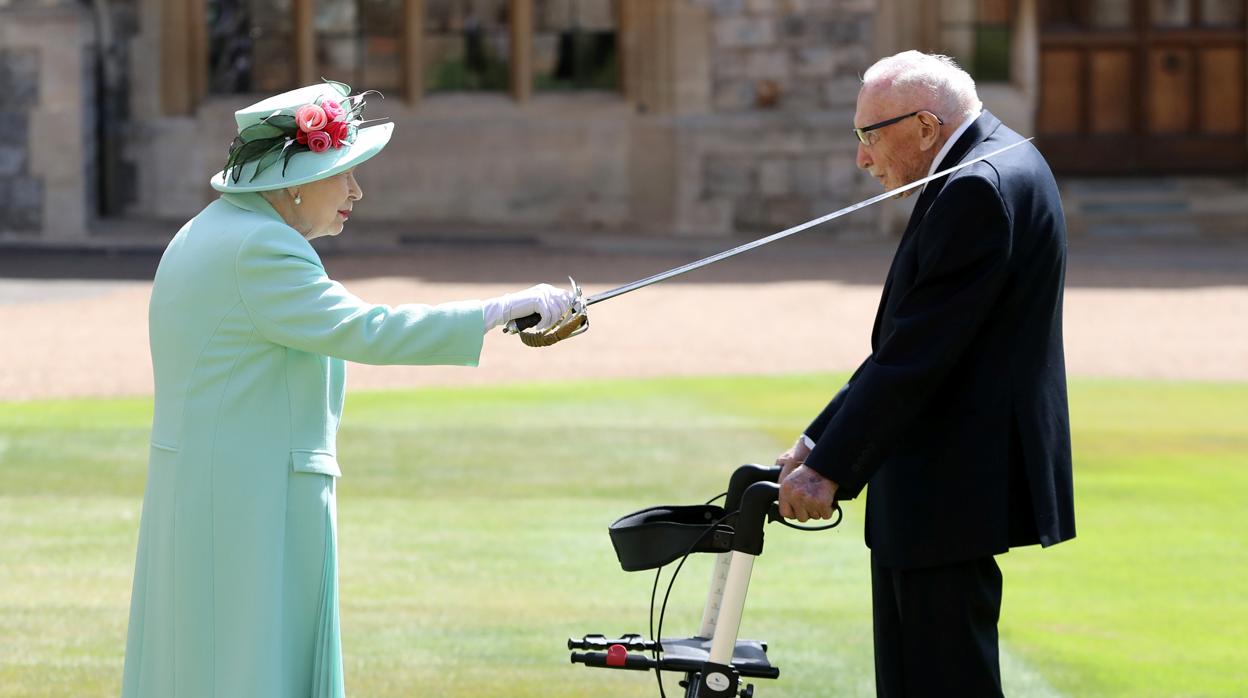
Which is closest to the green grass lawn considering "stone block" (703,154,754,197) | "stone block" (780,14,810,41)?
"stone block" (703,154,754,197)

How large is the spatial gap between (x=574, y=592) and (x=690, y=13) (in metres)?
13.9

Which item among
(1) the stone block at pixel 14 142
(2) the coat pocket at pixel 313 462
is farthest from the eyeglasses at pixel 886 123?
(1) the stone block at pixel 14 142

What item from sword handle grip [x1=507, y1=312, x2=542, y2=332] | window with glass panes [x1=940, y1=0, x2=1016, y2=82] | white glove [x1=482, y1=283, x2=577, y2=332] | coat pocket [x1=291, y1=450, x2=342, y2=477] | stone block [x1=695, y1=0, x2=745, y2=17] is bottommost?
coat pocket [x1=291, y1=450, x2=342, y2=477]

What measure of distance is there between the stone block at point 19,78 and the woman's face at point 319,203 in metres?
16.4

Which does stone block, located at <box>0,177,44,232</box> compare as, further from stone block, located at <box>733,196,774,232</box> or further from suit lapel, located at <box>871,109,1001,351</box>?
suit lapel, located at <box>871,109,1001,351</box>

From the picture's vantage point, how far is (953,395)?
12.0 feet

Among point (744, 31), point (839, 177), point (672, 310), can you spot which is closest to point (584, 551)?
point (672, 310)

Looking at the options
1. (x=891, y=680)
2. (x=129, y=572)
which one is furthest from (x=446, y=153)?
(x=891, y=680)

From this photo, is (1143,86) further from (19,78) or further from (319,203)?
(319,203)

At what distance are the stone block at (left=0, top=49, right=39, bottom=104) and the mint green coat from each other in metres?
16.4

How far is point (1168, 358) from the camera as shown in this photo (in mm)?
12234

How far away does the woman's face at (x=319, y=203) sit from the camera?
361cm

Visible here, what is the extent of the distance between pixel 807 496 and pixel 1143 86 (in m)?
17.8

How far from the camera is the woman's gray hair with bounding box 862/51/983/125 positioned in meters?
3.71
